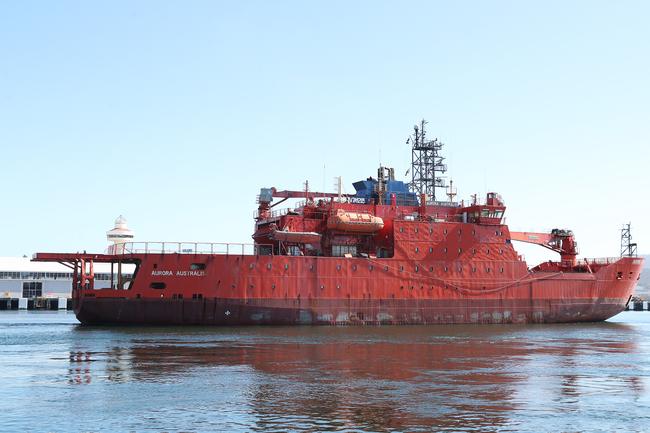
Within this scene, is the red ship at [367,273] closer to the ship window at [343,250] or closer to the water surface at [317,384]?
the ship window at [343,250]

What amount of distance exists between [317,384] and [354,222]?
936 inches

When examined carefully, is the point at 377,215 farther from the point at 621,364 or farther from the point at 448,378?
the point at 448,378

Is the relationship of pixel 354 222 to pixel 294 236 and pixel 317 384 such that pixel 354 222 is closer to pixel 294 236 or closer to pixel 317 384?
pixel 294 236

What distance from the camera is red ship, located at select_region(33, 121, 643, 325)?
39656mm

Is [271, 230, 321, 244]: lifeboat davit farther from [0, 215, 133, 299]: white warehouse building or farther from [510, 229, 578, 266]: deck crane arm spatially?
[0, 215, 133, 299]: white warehouse building

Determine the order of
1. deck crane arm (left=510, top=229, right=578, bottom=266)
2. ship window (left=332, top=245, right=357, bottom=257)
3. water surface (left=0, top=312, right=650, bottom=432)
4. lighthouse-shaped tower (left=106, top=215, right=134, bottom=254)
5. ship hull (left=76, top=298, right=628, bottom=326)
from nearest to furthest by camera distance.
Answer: water surface (left=0, top=312, right=650, bottom=432) → ship hull (left=76, top=298, right=628, bottom=326) → ship window (left=332, top=245, right=357, bottom=257) → deck crane arm (left=510, top=229, right=578, bottom=266) → lighthouse-shaped tower (left=106, top=215, right=134, bottom=254)

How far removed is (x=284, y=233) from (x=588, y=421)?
2772 cm

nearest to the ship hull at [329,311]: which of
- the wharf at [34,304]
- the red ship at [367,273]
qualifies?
the red ship at [367,273]

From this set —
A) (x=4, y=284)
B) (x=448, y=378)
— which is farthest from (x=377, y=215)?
(x=4, y=284)

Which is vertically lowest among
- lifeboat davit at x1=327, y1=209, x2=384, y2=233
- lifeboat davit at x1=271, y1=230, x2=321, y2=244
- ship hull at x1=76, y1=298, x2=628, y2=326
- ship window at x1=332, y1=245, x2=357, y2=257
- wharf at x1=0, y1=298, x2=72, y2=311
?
ship hull at x1=76, y1=298, x2=628, y2=326

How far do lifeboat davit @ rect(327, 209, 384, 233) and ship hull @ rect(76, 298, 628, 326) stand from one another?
4.23 metres

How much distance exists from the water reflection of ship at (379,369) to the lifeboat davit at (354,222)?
7405 mm

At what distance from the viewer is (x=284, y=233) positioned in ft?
137

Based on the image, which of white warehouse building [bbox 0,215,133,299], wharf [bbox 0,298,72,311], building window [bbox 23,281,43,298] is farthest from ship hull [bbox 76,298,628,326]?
building window [bbox 23,281,43,298]
